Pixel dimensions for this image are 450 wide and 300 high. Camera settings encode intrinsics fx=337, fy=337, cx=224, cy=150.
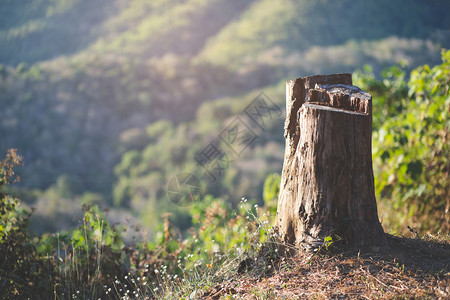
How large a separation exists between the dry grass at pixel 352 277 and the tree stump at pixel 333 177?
11 centimetres

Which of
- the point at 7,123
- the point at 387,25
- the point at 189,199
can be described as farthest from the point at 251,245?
the point at 387,25

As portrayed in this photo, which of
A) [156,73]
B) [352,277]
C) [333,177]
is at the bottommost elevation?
[352,277]

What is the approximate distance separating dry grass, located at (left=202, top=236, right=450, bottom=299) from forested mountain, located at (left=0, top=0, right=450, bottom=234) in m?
6.56

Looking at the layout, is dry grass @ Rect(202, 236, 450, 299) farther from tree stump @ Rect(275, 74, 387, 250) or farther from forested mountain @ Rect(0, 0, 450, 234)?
forested mountain @ Rect(0, 0, 450, 234)

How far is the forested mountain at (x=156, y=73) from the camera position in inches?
486

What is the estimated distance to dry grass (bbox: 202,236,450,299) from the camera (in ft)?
5.61

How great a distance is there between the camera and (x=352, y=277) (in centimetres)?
184

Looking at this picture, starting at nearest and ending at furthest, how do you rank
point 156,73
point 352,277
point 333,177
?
point 352,277 → point 333,177 → point 156,73

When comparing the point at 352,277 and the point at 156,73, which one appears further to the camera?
the point at 156,73

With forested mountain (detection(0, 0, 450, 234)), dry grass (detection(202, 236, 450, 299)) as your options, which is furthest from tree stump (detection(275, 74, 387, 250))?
forested mountain (detection(0, 0, 450, 234))

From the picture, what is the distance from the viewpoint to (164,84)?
16328 millimetres

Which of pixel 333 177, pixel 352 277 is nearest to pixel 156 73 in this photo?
pixel 333 177

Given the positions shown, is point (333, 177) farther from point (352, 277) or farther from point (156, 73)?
point (156, 73)

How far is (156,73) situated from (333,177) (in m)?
16.0
